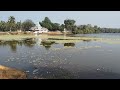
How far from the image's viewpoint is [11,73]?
4.76 m

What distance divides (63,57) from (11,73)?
4.87 feet

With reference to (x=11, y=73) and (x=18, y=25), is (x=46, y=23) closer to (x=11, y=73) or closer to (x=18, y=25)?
(x=18, y=25)

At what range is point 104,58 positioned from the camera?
603 cm

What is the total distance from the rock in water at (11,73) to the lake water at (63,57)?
176 mm

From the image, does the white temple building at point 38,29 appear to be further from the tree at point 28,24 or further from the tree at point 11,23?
the tree at point 11,23

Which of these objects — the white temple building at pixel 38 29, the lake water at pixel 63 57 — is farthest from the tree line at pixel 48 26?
the lake water at pixel 63 57

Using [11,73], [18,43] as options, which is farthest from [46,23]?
[11,73]

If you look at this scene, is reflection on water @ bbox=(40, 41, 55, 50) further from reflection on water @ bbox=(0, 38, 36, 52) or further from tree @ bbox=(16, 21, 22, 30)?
tree @ bbox=(16, 21, 22, 30)

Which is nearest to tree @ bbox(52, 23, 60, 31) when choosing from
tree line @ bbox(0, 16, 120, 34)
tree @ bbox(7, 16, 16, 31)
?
tree line @ bbox(0, 16, 120, 34)
